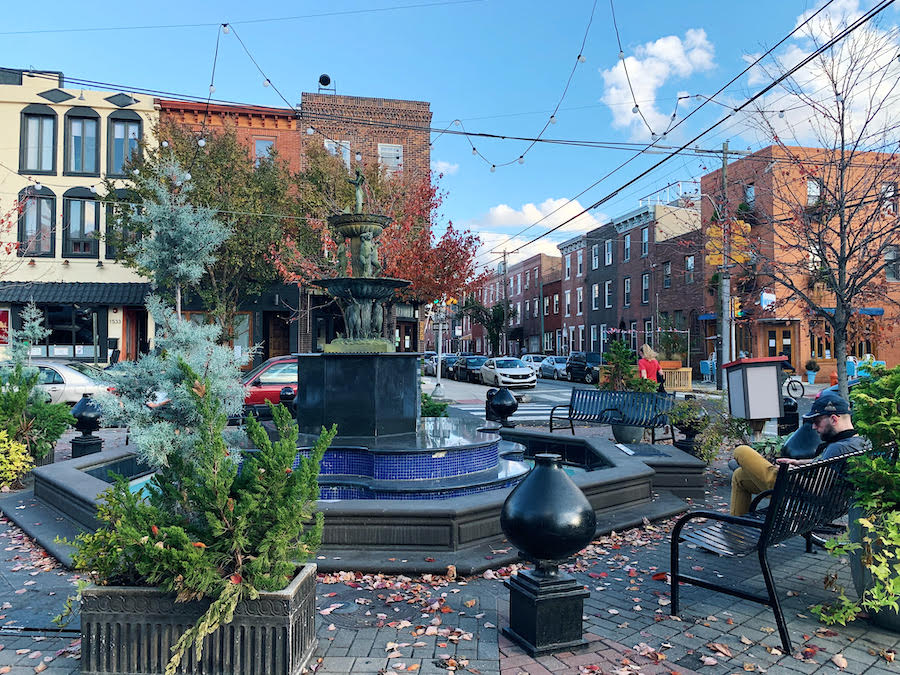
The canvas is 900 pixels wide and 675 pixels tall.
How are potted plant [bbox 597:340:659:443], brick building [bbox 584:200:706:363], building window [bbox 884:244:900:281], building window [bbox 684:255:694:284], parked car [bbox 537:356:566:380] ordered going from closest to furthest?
building window [bbox 884:244:900:281] → potted plant [bbox 597:340:659:443] → building window [bbox 684:255:694:284] → brick building [bbox 584:200:706:363] → parked car [bbox 537:356:566:380]

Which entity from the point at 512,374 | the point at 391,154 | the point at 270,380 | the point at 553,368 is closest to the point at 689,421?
the point at 270,380

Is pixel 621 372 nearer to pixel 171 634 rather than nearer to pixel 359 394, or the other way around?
pixel 359 394

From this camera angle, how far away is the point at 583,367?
112 ft

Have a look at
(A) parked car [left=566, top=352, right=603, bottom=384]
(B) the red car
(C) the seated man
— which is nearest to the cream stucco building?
(B) the red car

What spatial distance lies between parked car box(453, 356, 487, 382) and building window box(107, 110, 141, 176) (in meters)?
20.3

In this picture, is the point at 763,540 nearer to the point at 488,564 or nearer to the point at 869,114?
the point at 488,564

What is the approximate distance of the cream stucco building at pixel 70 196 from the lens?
26.5 meters

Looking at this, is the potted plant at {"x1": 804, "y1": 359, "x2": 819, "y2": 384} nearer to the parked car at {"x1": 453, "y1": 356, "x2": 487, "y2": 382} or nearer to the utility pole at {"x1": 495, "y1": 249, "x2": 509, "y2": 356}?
the parked car at {"x1": 453, "y1": 356, "x2": 487, "y2": 382}

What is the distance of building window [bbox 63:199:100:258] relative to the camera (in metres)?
27.0

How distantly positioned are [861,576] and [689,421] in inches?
181

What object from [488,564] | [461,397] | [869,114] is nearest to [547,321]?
[461,397]

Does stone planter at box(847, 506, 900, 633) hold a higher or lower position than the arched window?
lower

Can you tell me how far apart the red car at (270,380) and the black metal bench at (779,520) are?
11.4 metres

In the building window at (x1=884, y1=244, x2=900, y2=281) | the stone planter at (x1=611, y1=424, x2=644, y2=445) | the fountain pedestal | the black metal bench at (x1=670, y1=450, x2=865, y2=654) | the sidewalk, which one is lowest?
the sidewalk
